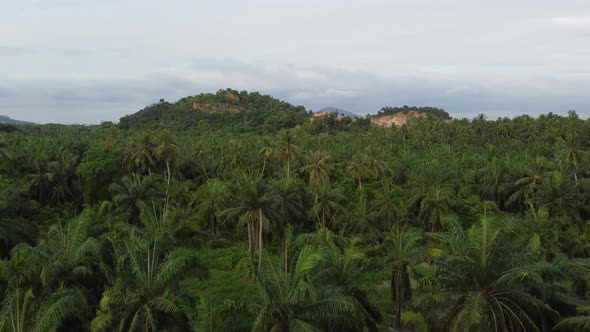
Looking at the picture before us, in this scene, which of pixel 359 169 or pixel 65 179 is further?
pixel 359 169

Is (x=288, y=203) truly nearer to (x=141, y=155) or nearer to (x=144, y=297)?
(x=141, y=155)

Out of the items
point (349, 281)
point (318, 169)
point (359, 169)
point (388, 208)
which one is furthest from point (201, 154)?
point (349, 281)

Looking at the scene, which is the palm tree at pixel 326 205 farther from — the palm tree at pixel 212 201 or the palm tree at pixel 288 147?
the palm tree at pixel 288 147

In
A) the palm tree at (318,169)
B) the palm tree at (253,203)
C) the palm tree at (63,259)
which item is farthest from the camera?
the palm tree at (318,169)

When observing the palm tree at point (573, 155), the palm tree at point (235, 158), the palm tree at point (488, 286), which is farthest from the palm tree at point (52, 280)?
the palm tree at point (573, 155)

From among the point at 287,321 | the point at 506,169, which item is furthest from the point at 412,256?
the point at 506,169

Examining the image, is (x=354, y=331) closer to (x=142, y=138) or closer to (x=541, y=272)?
(x=541, y=272)

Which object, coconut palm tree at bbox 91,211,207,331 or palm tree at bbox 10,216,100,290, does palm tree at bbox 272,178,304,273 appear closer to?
palm tree at bbox 10,216,100,290
